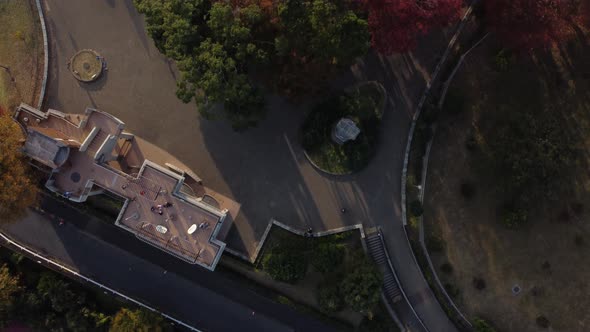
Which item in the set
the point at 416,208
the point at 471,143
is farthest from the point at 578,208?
the point at 416,208

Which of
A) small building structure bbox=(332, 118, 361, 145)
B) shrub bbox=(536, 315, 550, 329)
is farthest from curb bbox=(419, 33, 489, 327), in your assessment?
small building structure bbox=(332, 118, 361, 145)

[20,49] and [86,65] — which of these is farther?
[20,49]

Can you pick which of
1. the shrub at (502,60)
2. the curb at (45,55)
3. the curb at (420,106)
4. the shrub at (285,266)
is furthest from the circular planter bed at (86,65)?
the shrub at (502,60)

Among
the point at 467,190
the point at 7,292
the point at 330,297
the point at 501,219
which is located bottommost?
the point at 501,219

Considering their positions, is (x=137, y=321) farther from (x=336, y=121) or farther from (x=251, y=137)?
(x=336, y=121)

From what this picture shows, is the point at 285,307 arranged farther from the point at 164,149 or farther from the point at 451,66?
the point at 451,66

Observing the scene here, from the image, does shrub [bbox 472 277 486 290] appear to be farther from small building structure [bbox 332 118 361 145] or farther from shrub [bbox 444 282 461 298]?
small building structure [bbox 332 118 361 145]

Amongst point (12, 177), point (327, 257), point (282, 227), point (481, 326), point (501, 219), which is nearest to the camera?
point (12, 177)
